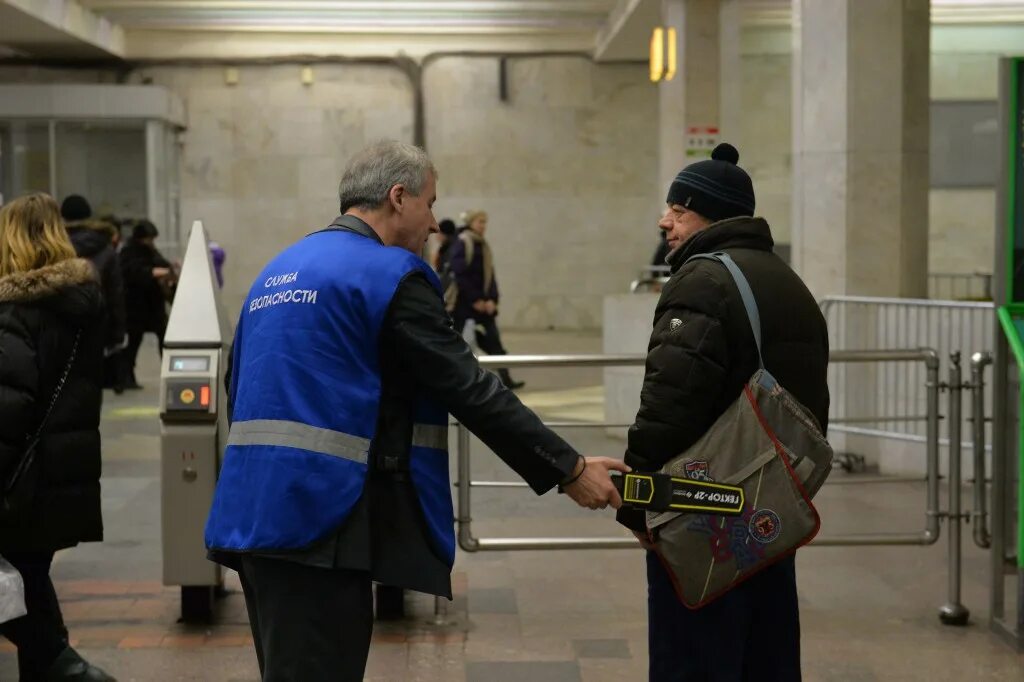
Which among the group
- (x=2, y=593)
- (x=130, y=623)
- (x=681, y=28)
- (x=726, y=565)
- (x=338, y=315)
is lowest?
(x=130, y=623)

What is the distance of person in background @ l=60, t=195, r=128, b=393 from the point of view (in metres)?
10.0

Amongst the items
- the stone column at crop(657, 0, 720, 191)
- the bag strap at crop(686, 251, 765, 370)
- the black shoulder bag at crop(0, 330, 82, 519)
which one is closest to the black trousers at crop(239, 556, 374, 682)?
the bag strap at crop(686, 251, 765, 370)

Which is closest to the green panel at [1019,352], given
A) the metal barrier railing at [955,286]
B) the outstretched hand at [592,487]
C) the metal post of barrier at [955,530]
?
the metal post of barrier at [955,530]

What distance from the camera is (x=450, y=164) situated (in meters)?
25.2

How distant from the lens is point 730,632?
3760 millimetres

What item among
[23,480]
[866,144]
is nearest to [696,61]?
[866,144]

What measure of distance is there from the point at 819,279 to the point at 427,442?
769 cm

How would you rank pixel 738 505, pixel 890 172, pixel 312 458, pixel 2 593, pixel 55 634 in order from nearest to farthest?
1. pixel 312 458
2. pixel 738 505
3. pixel 2 593
4. pixel 55 634
5. pixel 890 172

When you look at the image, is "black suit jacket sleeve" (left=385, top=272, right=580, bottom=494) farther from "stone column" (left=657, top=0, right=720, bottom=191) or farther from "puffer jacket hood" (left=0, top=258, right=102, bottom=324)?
"stone column" (left=657, top=0, right=720, bottom=191)

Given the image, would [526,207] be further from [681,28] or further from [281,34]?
[681,28]

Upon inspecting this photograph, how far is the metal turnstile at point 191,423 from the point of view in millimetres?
6012

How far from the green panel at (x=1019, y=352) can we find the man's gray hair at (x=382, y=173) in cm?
295

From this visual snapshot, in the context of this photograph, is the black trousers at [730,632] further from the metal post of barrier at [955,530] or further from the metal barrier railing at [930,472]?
the metal post of barrier at [955,530]

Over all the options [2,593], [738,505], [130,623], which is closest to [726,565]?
[738,505]
